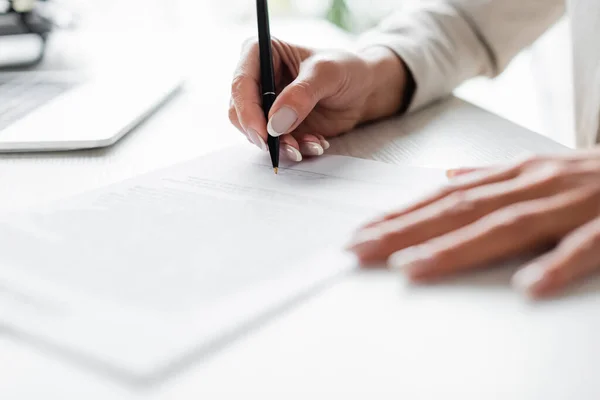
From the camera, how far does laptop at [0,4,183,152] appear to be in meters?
0.67

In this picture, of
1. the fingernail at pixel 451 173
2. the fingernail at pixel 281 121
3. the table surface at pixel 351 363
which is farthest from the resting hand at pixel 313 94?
the table surface at pixel 351 363

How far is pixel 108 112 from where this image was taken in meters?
0.75

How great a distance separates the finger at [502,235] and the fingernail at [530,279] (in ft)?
0.09

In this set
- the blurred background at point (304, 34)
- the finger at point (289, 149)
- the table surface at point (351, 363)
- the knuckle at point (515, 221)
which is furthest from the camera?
the blurred background at point (304, 34)

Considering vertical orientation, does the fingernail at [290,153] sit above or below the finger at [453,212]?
below

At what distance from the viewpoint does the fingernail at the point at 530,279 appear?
1.07 feet

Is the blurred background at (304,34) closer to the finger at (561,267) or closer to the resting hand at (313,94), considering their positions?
the resting hand at (313,94)

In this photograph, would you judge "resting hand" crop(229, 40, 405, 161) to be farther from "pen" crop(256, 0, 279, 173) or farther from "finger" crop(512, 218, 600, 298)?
"finger" crop(512, 218, 600, 298)

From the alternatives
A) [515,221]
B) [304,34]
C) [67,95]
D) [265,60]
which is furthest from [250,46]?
[304,34]

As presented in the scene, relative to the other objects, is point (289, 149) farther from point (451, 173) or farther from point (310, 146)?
point (451, 173)

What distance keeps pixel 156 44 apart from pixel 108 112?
61 centimetres

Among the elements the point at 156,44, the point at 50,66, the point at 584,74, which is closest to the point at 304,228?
the point at 584,74

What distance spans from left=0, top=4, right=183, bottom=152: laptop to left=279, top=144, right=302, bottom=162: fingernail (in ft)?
0.67

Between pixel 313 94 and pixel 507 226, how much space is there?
29cm
